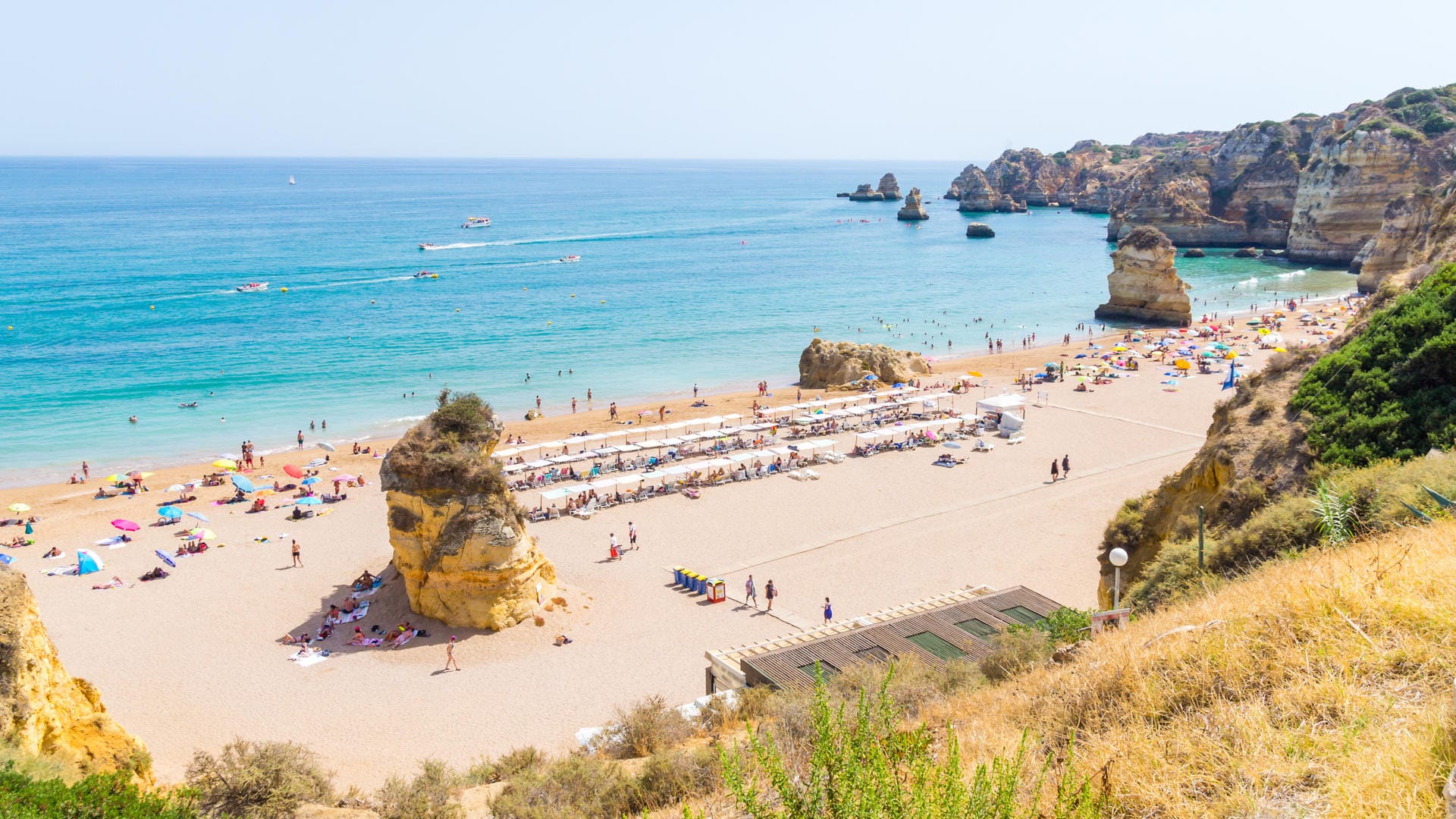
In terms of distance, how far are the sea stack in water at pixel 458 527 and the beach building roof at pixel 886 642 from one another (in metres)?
5.25

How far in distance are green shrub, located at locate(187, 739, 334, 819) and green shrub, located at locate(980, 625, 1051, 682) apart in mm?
7441

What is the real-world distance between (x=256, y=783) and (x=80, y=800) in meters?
1.72

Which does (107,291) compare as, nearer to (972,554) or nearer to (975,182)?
(972,554)

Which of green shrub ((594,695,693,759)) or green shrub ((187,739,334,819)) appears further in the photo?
green shrub ((594,695,693,759))

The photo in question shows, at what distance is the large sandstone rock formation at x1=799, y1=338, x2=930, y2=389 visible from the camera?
40.5m

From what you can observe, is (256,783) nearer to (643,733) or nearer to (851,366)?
(643,733)

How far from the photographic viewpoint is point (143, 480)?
1151 inches

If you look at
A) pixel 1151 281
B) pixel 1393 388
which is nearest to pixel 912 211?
pixel 1151 281

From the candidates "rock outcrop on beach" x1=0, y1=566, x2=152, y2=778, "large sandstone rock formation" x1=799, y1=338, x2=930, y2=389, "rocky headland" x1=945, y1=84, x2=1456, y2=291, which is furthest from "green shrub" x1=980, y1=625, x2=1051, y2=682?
"rocky headland" x1=945, y1=84, x2=1456, y2=291

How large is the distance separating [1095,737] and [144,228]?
381ft

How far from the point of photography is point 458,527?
56.3ft

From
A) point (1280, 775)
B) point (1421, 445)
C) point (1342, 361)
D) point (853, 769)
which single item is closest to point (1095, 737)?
point (1280, 775)

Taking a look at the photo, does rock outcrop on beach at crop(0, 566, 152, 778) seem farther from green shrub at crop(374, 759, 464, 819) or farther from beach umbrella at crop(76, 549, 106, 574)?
beach umbrella at crop(76, 549, 106, 574)

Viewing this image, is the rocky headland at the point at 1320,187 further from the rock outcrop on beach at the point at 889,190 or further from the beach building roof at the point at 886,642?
the rock outcrop on beach at the point at 889,190
